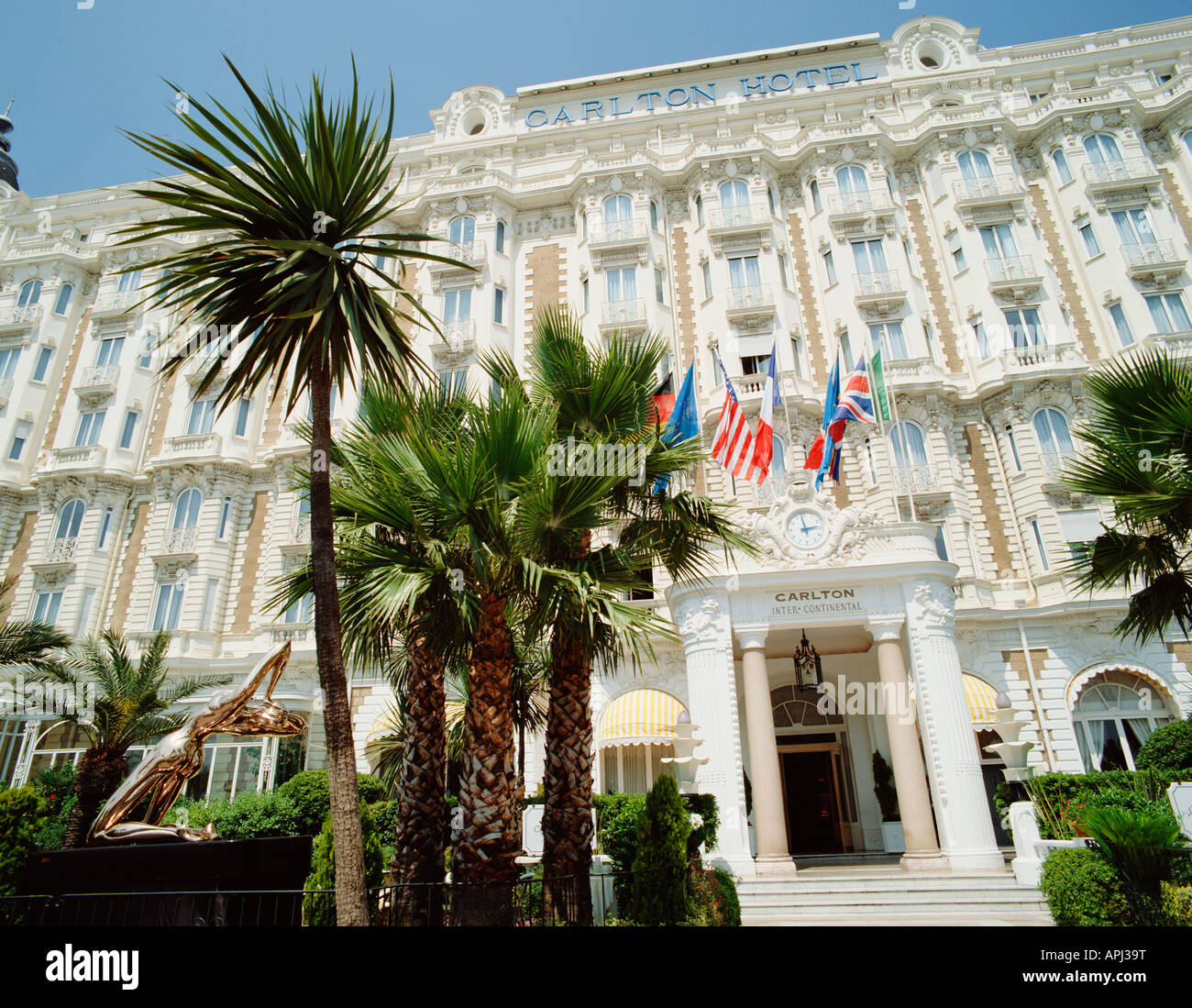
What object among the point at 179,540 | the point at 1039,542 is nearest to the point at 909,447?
the point at 1039,542

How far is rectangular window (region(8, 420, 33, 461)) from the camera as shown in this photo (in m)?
32.4

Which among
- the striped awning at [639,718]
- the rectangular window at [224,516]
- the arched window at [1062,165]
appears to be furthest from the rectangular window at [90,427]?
the arched window at [1062,165]

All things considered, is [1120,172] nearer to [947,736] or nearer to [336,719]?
[947,736]

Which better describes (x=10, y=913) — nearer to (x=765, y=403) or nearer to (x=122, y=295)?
(x=765, y=403)

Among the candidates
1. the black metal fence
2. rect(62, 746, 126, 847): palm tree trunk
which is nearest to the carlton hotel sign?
rect(62, 746, 126, 847): palm tree trunk

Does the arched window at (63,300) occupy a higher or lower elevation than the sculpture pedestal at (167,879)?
higher

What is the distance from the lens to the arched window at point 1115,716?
2178 centimetres

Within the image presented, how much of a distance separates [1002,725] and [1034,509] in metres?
11.9

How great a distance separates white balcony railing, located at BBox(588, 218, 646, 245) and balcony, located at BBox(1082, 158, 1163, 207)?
698 inches

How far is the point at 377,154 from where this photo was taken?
30.9ft

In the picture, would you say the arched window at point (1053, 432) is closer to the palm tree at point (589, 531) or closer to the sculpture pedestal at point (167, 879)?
the palm tree at point (589, 531)

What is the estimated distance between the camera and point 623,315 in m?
29.2

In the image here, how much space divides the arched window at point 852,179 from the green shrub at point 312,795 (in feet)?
94.5

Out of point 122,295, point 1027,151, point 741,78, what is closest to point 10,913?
point 122,295
